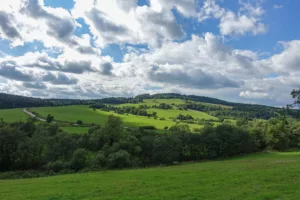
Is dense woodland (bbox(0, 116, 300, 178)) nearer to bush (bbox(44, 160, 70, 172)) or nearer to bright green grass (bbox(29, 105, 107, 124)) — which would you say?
bush (bbox(44, 160, 70, 172))

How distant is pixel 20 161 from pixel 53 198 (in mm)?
51815

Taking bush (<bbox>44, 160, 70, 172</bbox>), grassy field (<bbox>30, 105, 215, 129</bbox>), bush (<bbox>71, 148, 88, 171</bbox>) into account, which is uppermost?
grassy field (<bbox>30, 105, 215, 129</bbox>)

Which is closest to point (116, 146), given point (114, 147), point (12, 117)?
point (114, 147)

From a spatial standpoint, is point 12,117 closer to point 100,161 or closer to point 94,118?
point 94,118

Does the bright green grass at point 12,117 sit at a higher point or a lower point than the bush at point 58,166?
higher

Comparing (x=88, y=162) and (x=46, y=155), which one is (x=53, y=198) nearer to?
(x=88, y=162)

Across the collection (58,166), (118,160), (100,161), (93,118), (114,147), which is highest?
(93,118)

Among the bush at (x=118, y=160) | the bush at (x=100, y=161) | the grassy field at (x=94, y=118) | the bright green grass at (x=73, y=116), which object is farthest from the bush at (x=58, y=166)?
the bright green grass at (x=73, y=116)

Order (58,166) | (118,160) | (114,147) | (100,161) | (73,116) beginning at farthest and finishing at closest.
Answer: (73,116), (114,147), (118,160), (100,161), (58,166)

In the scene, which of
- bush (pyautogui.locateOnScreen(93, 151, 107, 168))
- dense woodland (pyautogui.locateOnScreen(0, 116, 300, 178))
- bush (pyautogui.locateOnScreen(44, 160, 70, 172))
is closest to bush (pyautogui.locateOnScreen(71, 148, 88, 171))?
dense woodland (pyautogui.locateOnScreen(0, 116, 300, 178))

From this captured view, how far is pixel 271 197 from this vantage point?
535 inches

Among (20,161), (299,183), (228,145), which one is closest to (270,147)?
(228,145)

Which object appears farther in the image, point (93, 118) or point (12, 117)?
point (93, 118)

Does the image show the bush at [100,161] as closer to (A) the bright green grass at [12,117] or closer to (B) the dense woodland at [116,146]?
(B) the dense woodland at [116,146]
